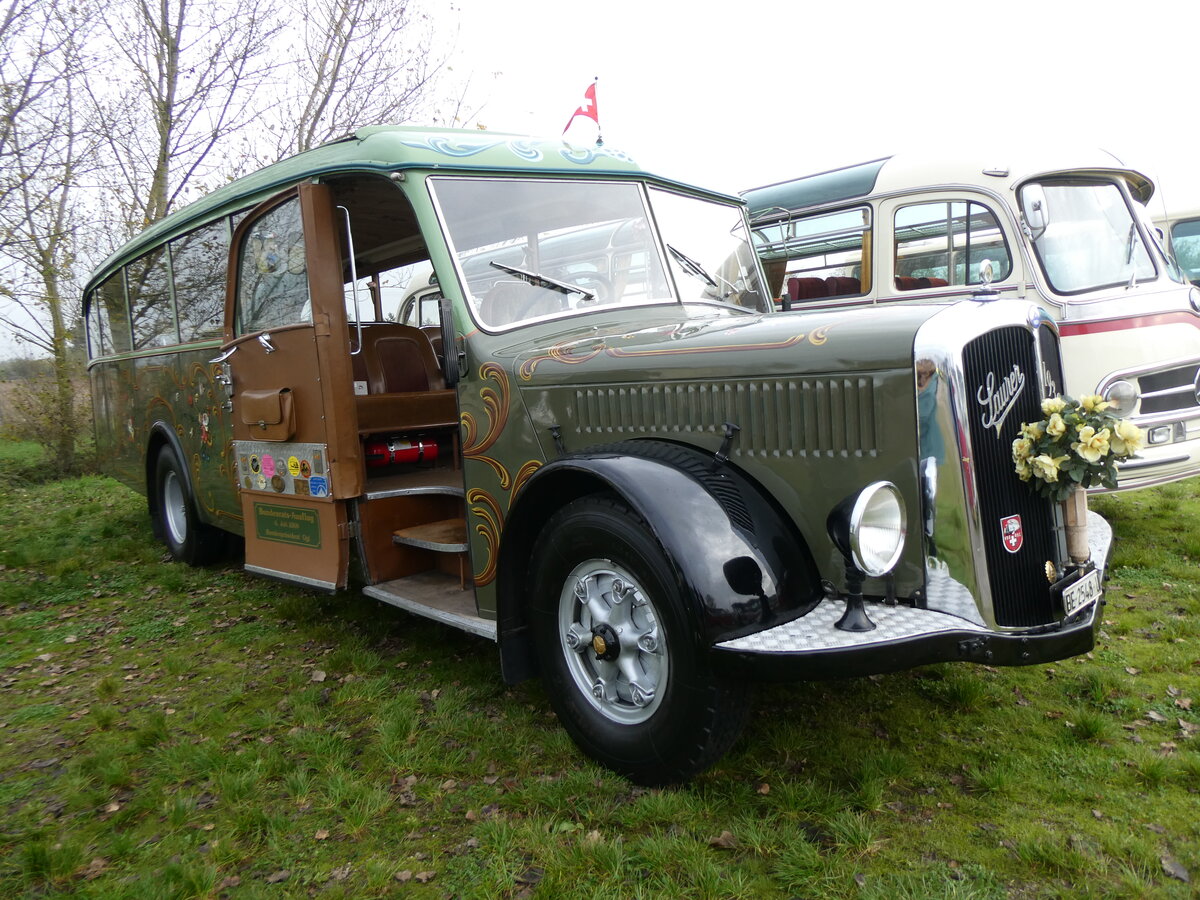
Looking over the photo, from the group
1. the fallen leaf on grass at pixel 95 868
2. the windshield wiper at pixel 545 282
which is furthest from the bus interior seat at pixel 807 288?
the fallen leaf on grass at pixel 95 868

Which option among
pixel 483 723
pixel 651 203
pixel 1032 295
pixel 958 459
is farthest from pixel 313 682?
pixel 1032 295

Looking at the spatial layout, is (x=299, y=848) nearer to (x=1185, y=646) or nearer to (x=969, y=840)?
(x=969, y=840)


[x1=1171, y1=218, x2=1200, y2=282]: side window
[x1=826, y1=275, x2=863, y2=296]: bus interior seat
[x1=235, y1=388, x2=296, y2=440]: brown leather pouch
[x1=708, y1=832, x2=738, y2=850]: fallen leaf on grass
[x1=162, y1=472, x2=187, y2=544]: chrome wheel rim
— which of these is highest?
[x1=1171, y1=218, x2=1200, y2=282]: side window

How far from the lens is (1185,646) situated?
3.94 m

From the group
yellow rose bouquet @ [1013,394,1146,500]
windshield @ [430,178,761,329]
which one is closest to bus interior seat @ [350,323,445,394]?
windshield @ [430,178,761,329]

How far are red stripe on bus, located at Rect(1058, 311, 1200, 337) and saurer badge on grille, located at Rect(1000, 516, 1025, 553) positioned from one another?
13.1ft

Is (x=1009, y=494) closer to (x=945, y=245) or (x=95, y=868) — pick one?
(x=95, y=868)

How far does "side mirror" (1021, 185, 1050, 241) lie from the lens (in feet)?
19.9

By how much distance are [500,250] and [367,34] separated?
12.1m

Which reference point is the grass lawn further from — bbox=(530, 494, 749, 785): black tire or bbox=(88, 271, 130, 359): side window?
bbox=(88, 271, 130, 359): side window

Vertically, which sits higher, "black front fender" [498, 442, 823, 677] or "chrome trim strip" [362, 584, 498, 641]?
"black front fender" [498, 442, 823, 677]

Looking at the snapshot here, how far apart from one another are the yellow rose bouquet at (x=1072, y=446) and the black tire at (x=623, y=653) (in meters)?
1.19

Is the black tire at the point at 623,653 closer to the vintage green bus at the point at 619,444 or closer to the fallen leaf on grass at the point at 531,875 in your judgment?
the vintage green bus at the point at 619,444

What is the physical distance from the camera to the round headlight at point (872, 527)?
7.76 feet
